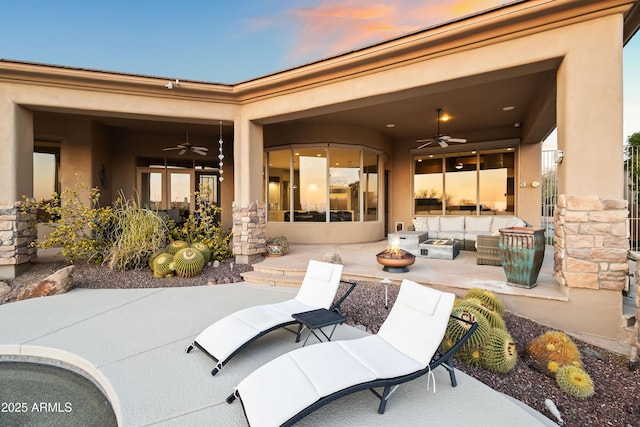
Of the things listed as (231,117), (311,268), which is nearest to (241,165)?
(231,117)

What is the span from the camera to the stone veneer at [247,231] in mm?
6258

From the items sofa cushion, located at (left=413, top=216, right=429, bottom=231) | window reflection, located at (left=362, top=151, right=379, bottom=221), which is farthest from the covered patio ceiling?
sofa cushion, located at (left=413, top=216, right=429, bottom=231)

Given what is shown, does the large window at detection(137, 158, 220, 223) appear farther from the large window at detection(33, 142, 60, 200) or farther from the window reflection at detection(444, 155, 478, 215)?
the window reflection at detection(444, 155, 478, 215)

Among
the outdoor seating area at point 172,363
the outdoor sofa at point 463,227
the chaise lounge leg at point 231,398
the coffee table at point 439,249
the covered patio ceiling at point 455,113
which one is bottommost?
the outdoor seating area at point 172,363

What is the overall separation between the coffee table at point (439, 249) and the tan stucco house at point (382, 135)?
2.46m

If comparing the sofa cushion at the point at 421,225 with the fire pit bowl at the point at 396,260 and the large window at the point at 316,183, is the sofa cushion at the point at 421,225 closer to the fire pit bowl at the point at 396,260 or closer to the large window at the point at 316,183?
the large window at the point at 316,183

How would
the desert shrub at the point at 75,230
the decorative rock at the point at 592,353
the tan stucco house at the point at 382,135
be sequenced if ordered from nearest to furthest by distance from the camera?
the decorative rock at the point at 592,353 → the tan stucco house at the point at 382,135 → the desert shrub at the point at 75,230

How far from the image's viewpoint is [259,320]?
9.32 feet

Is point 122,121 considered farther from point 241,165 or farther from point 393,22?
point 393,22

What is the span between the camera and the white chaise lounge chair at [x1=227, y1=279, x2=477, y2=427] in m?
1.69

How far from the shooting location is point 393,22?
7953mm

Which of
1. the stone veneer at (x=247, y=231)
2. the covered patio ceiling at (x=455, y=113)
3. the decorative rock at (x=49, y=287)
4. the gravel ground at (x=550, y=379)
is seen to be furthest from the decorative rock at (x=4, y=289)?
the stone veneer at (x=247, y=231)

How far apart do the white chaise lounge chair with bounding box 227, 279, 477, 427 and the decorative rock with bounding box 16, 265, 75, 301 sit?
427cm

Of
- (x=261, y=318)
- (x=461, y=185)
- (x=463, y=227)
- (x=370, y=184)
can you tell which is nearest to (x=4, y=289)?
(x=261, y=318)
